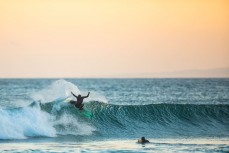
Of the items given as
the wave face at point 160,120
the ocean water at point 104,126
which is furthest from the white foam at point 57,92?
the wave face at point 160,120

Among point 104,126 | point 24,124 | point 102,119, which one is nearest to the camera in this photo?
point 24,124

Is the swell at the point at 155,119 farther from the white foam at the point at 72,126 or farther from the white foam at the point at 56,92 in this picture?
the white foam at the point at 56,92

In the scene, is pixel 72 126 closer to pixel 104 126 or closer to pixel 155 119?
pixel 104 126

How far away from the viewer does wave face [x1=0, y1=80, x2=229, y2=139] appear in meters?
25.2

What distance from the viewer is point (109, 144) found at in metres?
22.5

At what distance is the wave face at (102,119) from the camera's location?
82.5 feet

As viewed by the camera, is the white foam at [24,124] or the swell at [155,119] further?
the swell at [155,119]

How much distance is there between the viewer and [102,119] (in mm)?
29672

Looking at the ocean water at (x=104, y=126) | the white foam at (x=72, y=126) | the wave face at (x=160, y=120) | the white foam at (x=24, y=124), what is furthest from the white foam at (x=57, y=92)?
the white foam at (x=24, y=124)

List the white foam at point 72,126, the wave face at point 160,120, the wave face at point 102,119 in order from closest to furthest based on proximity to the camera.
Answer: the wave face at point 102,119 → the white foam at point 72,126 → the wave face at point 160,120

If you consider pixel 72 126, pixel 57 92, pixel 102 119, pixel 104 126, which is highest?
pixel 57 92

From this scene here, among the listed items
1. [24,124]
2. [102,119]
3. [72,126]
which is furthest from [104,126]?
[24,124]

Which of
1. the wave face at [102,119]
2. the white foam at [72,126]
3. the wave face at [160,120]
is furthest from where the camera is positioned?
the wave face at [160,120]

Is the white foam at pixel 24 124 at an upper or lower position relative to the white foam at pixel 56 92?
lower
